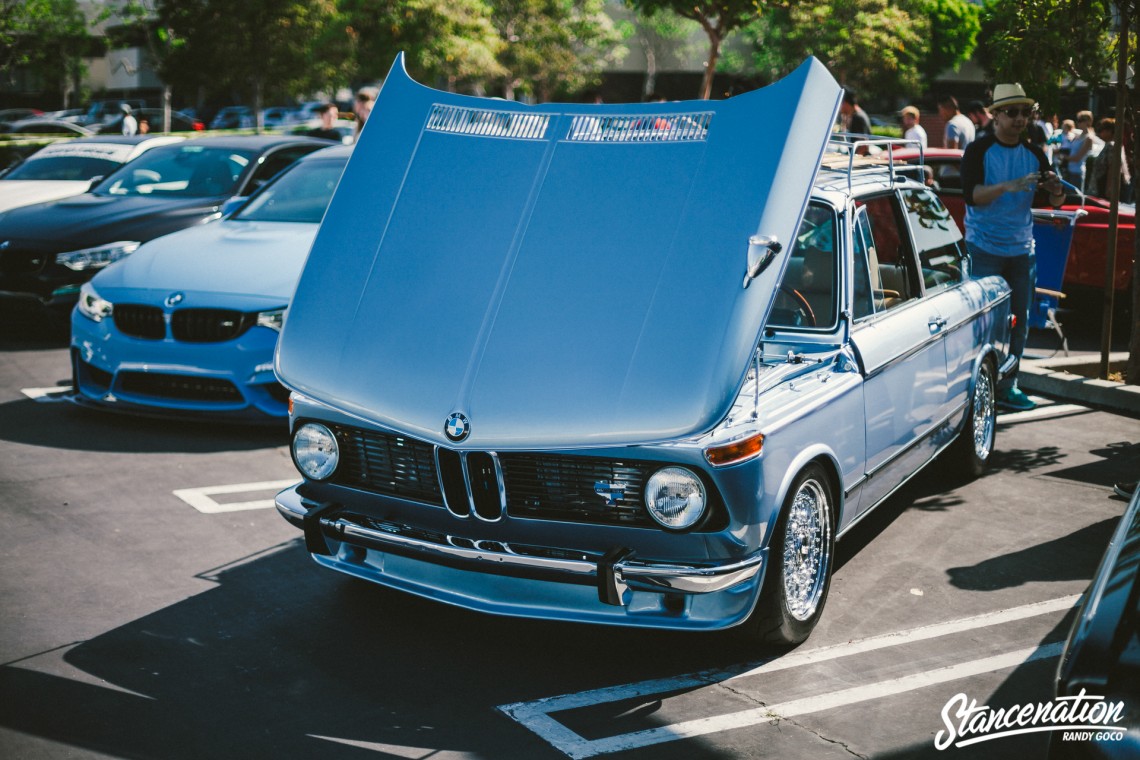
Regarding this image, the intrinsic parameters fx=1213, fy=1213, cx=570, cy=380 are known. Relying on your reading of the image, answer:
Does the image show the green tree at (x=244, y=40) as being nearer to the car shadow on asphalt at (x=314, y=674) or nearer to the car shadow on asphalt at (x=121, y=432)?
the car shadow on asphalt at (x=121, y=432)

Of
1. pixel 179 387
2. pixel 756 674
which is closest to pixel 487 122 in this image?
pixel 756 674

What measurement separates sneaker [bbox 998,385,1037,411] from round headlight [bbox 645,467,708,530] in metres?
5.43

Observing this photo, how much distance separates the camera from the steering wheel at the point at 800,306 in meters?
5.20

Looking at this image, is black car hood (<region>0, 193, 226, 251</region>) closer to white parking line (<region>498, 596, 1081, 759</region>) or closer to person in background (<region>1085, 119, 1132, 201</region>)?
white parking line (<region>498, 596, 1081, 759</region>)

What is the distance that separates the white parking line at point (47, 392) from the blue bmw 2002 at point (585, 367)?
4.56 m

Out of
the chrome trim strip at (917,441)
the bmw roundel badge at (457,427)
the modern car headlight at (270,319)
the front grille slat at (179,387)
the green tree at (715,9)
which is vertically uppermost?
the green tree at (715,9)

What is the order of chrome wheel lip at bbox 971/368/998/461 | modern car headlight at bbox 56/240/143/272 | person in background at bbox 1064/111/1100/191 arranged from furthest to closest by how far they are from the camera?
person in background at bbox 1064/111/1100/191 → modern car headlight at bbox 56/240/143/272 → chrome wheel lip at bbox 971/368/998/461

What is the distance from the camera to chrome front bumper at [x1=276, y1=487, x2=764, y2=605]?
4.07 m

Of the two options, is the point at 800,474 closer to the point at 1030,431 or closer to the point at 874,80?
the point at 1030,431

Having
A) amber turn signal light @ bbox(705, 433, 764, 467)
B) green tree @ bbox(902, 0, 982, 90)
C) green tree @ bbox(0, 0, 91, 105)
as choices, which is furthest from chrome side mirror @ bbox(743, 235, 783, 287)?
green tree @ bbox(902, 0, 982, 90)

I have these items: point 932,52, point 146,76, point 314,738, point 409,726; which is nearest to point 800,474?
point 409,726

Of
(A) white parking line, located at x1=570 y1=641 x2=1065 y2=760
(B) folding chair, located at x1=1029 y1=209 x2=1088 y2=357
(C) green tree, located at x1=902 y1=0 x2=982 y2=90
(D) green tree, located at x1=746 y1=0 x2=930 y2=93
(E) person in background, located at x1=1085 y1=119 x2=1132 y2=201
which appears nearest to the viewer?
(A) white parking line, located at x1=570 y1=641 x2=1065 y2=760

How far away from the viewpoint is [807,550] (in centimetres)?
473

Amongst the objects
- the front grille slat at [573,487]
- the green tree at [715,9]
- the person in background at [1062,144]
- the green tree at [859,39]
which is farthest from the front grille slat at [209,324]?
the green tree at [859,39]
